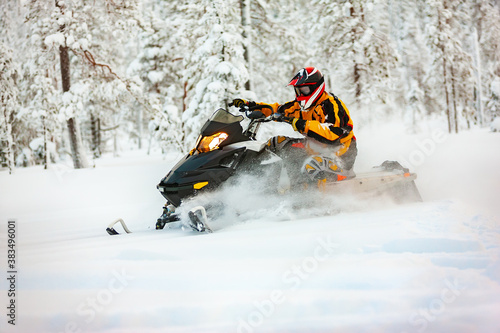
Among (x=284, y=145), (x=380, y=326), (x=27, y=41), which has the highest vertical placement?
(x=27, y=41)

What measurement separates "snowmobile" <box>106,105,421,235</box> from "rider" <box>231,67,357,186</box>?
18cm

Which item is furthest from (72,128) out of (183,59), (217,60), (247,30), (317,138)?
(317,138)

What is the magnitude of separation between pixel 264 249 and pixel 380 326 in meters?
1.21

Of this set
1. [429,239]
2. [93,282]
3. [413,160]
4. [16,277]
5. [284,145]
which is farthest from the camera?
[413,160]

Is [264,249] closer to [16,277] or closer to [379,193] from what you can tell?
[16,277]

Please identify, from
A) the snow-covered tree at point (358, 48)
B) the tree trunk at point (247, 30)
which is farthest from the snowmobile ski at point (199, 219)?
the snow-covered tree at point (358, 48)

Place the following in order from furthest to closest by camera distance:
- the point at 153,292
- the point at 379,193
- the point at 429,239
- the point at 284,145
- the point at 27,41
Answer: the point at 27,41 < the point at 379,193 < the point at 284,145 < the point at 429,239 < the point at 153,292

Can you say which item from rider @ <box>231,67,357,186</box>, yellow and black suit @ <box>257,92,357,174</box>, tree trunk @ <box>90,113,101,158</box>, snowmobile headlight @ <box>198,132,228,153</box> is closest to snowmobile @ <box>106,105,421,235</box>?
snowmobile headlight @ <box>198,132,228,153</box>

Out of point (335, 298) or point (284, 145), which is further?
point (284, 145)

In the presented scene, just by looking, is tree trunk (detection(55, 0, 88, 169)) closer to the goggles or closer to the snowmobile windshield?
the snowmobile windshield

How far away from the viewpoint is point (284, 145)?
14.2 ft

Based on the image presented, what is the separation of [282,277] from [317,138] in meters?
2.23

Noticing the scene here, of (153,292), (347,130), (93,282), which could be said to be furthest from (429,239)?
(93,282)

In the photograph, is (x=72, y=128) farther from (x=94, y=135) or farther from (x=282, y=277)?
(x=282, y=277)
